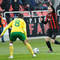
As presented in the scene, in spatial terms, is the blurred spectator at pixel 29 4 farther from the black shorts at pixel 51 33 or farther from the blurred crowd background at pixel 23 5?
the black shorts at pixel 51 33

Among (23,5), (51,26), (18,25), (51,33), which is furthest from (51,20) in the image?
(23,5)

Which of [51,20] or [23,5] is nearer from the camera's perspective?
[51,20]

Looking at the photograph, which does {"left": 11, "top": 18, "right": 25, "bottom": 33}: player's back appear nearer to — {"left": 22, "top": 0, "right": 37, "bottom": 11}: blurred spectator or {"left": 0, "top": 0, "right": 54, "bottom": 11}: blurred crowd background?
{"left": 0, "top": 0, "right": 54, "bottom": 11}: blurred crowd background

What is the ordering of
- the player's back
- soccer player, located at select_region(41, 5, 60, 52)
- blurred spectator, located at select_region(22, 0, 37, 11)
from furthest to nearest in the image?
blurred spectator, located at select_region(22, 0, 37, 11) → soccer player, located at select_region(41, 5, 60, 52) → the player's back

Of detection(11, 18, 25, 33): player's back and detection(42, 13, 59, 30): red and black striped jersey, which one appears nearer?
detection(11, 18, 25, 33): player's back

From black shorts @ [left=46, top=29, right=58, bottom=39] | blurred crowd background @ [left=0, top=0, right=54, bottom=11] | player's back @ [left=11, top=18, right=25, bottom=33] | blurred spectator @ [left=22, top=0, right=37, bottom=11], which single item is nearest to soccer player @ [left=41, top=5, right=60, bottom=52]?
black shorts @ [left=46, top=29, right=58, bottom=39]

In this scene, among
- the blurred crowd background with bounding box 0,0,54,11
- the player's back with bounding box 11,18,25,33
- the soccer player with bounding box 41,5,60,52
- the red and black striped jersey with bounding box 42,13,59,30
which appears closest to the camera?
the player's back with bounding box 11,18,25,33

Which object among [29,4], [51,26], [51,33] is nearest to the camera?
[51,33]

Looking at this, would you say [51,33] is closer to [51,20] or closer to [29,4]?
[51,20]

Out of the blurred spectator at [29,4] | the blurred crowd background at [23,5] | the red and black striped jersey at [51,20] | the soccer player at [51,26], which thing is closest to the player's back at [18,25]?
the soccer player at [51,26]

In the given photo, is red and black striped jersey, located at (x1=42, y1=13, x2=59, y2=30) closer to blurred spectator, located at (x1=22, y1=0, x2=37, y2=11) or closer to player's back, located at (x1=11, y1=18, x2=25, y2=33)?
player's back, located at (x1=11, y1=18, x2=25, y2=33)

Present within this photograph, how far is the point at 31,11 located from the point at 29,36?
1.60 metres

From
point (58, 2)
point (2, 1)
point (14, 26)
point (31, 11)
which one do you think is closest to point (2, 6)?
point (2, 1)

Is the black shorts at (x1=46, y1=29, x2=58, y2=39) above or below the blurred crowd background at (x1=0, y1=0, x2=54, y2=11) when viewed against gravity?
below
